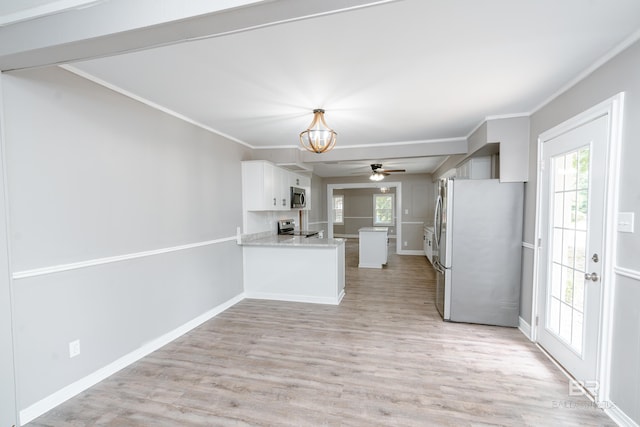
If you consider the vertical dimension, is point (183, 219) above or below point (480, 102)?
below

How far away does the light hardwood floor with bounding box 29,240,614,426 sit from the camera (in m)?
1.86

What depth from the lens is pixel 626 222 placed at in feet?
5.70

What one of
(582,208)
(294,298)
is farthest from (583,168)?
(294,298)

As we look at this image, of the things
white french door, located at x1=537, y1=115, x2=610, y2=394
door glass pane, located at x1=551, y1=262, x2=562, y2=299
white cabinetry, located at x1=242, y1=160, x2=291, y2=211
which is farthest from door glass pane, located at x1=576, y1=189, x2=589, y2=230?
white cabinetry, located at x1=242, y1=160, x2=291, y2=211

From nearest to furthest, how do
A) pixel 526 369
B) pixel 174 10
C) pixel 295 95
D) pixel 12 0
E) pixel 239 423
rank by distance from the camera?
1. pixel 174 10
2. pixel 12 0
3. pixel 239 423
4. pixel 526 369
5. pixel 295 95

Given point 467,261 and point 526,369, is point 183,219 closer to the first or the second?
point 467,261

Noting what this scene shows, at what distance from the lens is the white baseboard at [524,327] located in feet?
9.69

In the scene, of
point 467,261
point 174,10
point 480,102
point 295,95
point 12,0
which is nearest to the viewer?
point 174,10

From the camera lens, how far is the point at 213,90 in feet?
8.04

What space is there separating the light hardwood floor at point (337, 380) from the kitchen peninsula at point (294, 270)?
682mm

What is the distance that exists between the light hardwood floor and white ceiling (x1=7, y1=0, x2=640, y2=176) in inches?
94.0

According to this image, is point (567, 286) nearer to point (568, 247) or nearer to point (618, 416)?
point (568, 247)

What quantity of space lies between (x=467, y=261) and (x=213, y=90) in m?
3.29

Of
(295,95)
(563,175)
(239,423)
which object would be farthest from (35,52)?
(563,175)
